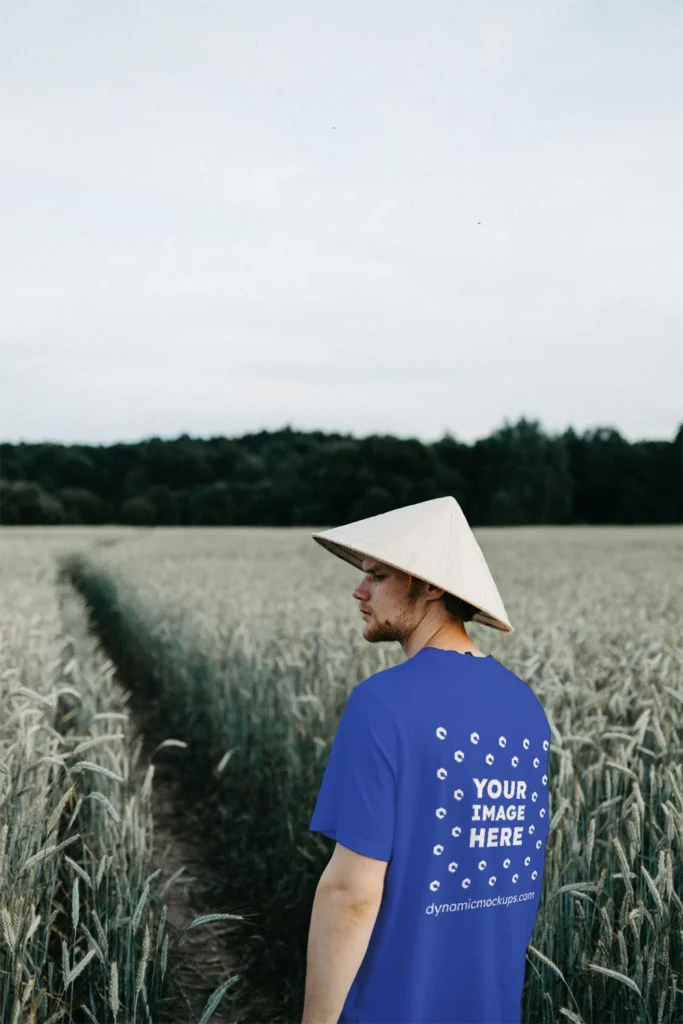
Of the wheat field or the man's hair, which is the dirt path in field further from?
the man's hair

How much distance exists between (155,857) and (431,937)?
3.98 m

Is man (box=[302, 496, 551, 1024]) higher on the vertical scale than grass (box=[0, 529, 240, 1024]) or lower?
higher

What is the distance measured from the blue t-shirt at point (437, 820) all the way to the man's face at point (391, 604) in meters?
0.16

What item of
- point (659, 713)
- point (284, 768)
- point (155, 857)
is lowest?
point (155, 857)

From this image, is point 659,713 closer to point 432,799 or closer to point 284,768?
point 284,768

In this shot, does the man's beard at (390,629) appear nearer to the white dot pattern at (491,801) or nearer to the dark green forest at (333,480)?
the white dot pattern at (491,801)

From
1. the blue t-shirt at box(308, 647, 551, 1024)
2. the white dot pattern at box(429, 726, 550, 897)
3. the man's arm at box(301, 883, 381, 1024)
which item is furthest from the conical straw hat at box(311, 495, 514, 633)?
the man's arm at box(301, 883, 381, 1024)

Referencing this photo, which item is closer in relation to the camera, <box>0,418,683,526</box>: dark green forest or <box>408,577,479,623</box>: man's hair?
<box>408,577,479,623</box>: man's hair

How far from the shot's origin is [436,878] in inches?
63.1

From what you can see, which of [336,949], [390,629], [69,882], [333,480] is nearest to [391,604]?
[390,629]

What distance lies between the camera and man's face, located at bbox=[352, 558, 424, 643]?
182 cm

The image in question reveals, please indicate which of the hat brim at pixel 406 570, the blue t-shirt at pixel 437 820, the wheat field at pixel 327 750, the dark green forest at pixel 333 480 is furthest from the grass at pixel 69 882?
the dark green forest at pixel 333 480

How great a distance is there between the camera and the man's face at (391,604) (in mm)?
1824

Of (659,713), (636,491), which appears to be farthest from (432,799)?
(636,491)
